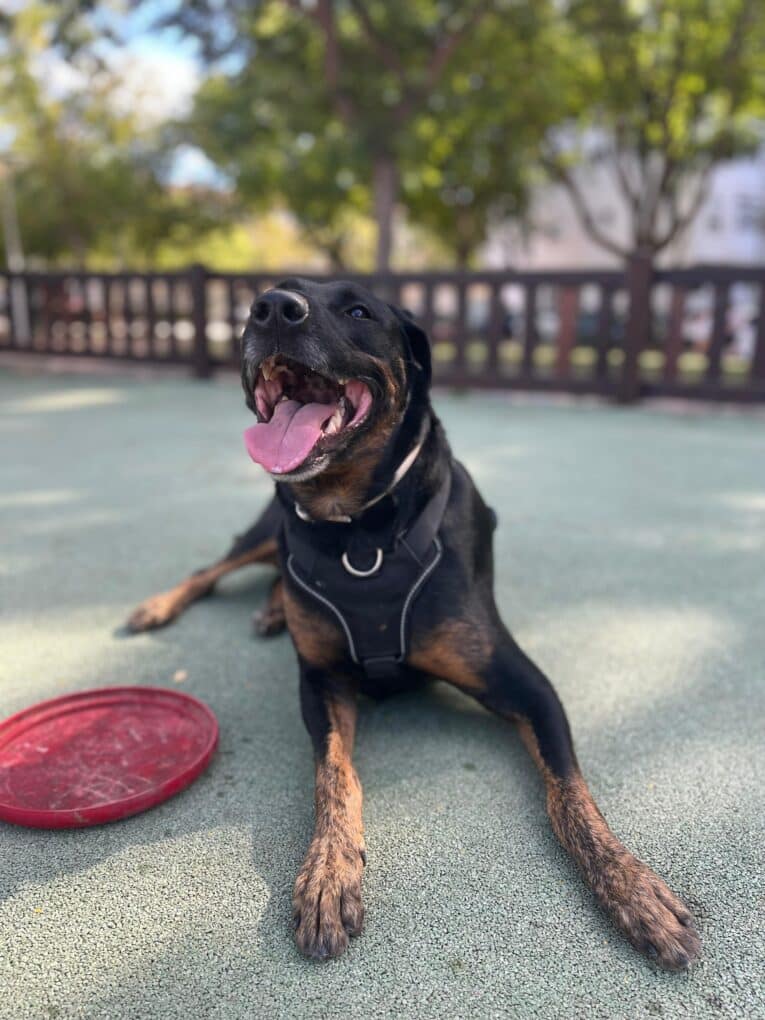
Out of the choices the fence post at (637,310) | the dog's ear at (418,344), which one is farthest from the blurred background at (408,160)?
→ the dog's ear at (418,344)

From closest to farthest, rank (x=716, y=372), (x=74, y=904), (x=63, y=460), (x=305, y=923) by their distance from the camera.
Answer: (x=305, y=923)
(x=74, y=904)
(x=63, y=460)
(x=716, y=372)

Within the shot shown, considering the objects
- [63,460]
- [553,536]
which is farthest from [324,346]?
[63,460]

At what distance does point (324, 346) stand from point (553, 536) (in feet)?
8.24

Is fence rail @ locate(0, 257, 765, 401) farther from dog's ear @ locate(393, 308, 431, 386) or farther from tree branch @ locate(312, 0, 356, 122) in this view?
dog's ear @ locate(393, 308, 431, 386)

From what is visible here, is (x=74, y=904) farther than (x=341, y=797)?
No

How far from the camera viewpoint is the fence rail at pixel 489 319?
27.0 feet

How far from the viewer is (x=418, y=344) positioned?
8.00 feet

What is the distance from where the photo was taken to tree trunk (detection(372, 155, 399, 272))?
14.3m

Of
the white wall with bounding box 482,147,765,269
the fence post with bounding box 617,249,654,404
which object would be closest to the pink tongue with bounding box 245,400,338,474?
the fence post with bounding box 617,249,654,404

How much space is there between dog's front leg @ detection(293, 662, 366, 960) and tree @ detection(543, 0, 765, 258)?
14.2 m

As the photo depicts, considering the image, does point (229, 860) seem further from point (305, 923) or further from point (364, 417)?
point (364, 417)

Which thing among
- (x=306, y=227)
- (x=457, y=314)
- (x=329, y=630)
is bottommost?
(x=329, y=630)

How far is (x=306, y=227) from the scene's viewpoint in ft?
78.0

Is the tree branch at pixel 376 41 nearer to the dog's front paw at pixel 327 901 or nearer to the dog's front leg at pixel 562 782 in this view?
the dog's front leg at pixel 562 782
